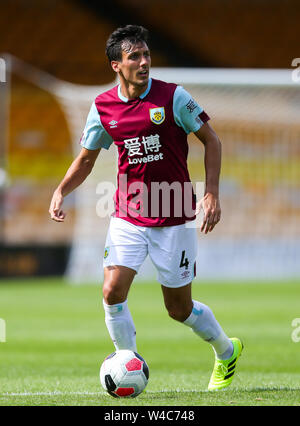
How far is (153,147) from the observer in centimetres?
503

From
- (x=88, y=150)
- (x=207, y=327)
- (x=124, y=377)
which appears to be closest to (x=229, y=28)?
(x=88, y=150)

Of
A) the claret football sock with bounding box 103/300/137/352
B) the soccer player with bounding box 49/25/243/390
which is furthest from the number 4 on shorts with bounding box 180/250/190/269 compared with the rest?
the claret football sock with bounding box 103/300/137/352

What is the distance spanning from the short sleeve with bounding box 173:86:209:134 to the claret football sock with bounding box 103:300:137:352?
114cm

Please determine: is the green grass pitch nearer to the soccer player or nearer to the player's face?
the soccer player

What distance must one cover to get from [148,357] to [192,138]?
9.76m

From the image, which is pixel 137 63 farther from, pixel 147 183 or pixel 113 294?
pixel 113 294

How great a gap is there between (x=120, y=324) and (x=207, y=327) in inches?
24.5

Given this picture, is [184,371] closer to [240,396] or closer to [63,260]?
[240,396]

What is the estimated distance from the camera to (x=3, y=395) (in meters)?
4.93

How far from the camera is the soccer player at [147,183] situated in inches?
196

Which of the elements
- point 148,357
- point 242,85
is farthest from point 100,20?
point 148,357

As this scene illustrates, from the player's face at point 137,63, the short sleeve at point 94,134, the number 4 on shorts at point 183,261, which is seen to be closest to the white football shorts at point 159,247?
the number 4 on shorts at point 183,261

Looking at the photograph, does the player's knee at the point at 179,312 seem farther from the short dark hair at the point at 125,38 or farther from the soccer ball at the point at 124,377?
the short dark hair at the point at 125,38

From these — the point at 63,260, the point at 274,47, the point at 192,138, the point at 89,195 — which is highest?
the point at 274,47
